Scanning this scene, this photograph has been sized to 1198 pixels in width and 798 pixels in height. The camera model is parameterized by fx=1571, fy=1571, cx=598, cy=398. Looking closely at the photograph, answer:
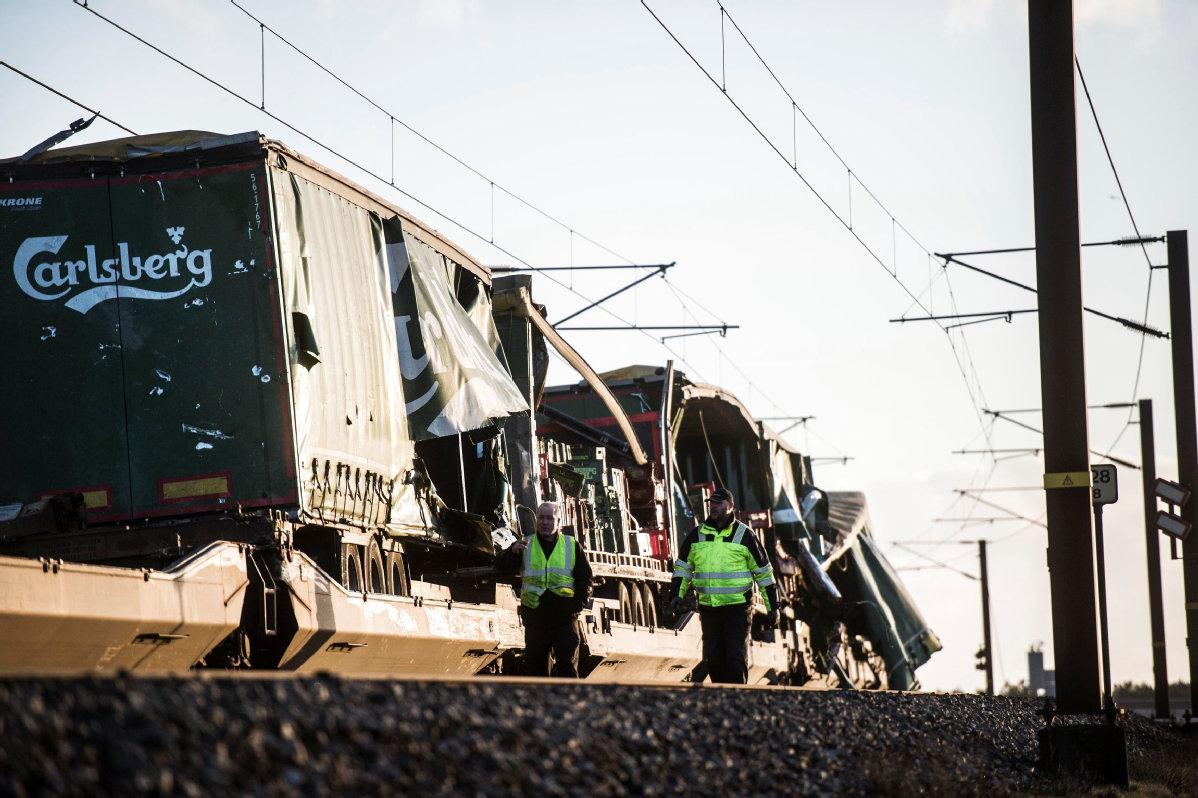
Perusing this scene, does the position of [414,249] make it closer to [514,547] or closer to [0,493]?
[514,547]

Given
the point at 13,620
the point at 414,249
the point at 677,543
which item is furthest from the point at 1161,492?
the point at 13,620

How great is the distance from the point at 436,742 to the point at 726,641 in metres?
6.80

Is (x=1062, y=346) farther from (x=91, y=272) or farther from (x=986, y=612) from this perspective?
(x=986, y=612)

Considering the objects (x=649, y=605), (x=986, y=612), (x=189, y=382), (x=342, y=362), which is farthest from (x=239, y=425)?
(x=986, y=612)

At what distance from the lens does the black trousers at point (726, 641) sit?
12.5m

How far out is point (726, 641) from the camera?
41.5ft

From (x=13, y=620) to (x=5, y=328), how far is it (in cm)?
430

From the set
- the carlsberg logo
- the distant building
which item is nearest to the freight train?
the carlsberg logo

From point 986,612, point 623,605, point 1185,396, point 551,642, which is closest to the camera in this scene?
point 551,642

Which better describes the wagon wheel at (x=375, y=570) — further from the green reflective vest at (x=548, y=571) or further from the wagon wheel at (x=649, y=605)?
the wagon wheel at (x=649, y=605)

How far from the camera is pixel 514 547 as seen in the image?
12812 millimetres

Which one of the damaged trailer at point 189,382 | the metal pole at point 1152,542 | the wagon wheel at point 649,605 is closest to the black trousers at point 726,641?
the damaged trailer at point 189,382

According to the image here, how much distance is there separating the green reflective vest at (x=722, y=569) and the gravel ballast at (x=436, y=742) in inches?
84.6

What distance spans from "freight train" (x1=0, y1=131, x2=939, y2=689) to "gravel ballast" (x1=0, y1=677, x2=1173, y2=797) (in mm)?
2869
